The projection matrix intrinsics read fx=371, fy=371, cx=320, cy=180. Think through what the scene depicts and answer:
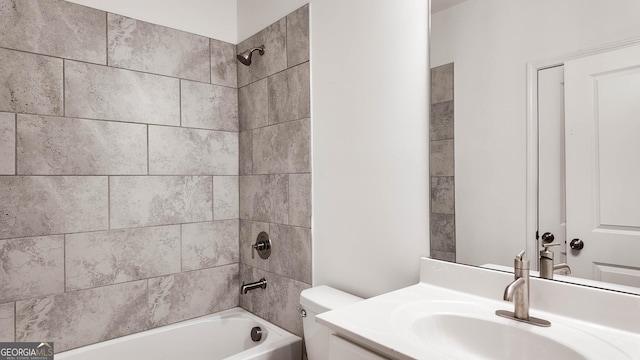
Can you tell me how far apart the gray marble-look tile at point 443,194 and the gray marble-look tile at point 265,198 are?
0.83m

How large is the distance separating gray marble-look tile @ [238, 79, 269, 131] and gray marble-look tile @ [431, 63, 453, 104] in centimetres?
101

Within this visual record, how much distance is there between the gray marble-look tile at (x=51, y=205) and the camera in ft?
5.35

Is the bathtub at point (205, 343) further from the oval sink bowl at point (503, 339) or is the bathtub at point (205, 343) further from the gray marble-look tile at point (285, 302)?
the oval sink bowl at point (503, 339)

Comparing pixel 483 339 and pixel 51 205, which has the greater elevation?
pixel 51 205

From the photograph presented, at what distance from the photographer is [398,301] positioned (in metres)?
1.16

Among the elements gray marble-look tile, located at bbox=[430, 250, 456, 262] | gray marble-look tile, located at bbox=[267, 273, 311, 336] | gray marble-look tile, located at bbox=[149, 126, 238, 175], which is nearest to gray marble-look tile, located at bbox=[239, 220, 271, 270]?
gray marble-look tile, located at bbox=[267, 273, 311, 336]

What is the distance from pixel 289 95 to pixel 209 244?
39.7 inches

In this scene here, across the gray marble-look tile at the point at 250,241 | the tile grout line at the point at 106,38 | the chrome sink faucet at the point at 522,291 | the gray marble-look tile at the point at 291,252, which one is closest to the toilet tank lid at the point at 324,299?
the gray marble-look tile at the point at 291,252

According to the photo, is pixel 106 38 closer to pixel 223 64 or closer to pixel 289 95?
pixel 223 64

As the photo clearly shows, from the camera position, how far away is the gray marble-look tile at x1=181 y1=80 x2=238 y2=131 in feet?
7.00

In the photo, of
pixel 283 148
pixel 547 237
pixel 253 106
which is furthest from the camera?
pixel 253 106

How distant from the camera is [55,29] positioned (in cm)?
174

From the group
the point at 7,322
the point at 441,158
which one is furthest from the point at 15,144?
the point at 441,158

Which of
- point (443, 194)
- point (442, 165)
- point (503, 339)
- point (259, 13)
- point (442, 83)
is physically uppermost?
point (259, 13)
